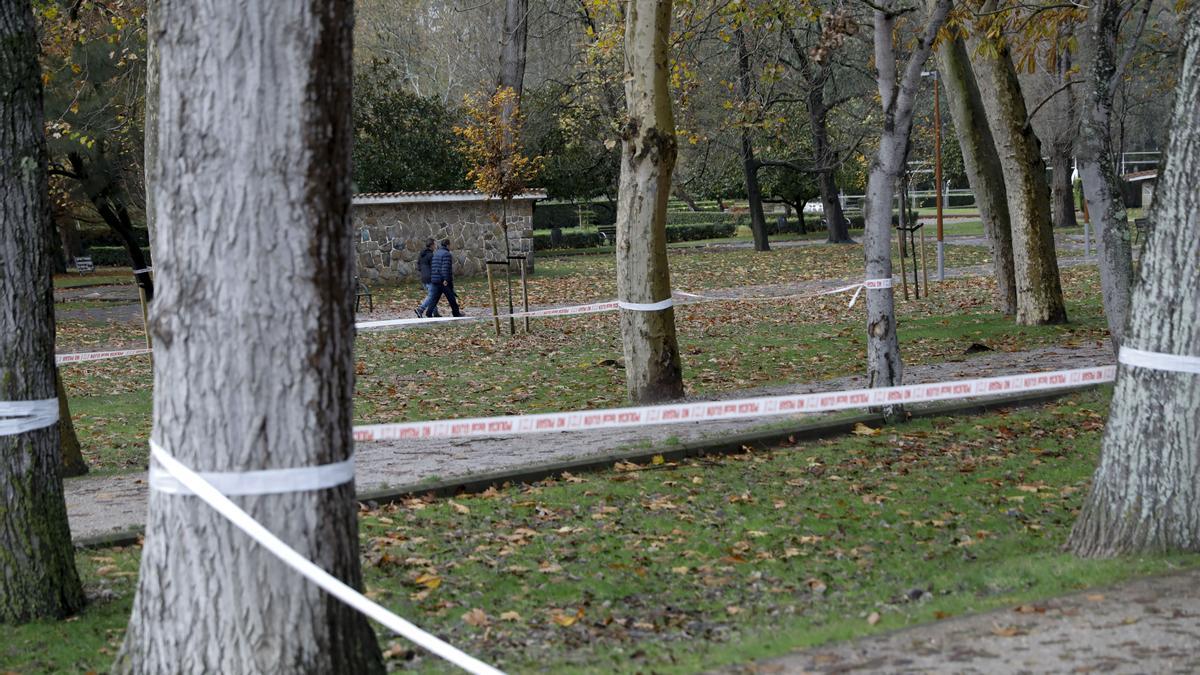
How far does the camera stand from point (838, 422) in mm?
11148

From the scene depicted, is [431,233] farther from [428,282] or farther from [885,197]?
[885,197]

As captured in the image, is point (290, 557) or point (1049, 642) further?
point (1049, 642)

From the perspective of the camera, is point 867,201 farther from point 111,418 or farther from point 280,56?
point 111,418

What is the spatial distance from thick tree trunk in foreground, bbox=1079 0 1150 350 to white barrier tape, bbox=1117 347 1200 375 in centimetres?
466

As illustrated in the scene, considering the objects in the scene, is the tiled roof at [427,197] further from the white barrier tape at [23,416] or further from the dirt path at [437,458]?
the white barrier tape at [23,416]

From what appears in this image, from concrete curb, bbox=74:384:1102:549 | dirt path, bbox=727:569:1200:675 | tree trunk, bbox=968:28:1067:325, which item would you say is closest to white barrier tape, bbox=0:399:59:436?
concrete curb, bbox=74:384:1102:549

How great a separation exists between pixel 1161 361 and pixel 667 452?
173 inches

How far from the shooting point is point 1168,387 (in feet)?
21.3

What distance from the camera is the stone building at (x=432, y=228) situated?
33.4 metres

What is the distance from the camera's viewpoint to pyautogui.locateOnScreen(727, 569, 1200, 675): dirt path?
16.7 feet

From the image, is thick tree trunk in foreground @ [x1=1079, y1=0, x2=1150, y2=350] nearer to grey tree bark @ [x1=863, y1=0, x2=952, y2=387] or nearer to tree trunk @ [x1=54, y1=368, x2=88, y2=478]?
grey tree bark @ [x1=863, y1=0, x2=952, y2=387]

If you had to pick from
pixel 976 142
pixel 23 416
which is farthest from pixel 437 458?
pixel 976 142

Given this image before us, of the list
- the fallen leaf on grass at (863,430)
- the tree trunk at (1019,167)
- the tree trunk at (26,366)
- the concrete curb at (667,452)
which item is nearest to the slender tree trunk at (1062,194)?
the tree trunk at (1019,167)

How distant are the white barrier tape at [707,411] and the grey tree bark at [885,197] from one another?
2.51 meters
